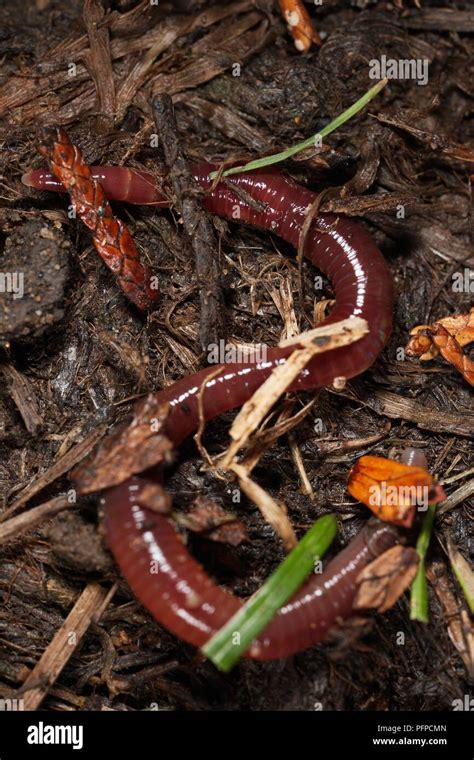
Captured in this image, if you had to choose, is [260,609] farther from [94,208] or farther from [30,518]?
[94,208]

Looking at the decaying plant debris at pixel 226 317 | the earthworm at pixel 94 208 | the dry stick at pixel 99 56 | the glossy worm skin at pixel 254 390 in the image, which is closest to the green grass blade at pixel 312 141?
the glossy worm skin at pixel 254 390

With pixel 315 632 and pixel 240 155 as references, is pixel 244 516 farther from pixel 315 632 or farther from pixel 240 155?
pixel 240 155

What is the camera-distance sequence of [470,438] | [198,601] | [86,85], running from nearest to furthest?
[198,601] < [470,438] < [86,85]

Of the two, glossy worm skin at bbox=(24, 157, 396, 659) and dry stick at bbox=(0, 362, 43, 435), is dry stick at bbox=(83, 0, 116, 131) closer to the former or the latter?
glossy worm skin at bbox=(24, 157, 396, 659)

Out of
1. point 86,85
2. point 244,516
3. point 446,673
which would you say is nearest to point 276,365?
point 244,516

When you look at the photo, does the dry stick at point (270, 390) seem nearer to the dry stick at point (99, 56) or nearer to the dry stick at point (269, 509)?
the dry stick at point (269, 509)

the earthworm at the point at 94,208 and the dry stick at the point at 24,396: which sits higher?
the earthworm at the point at 94,208
